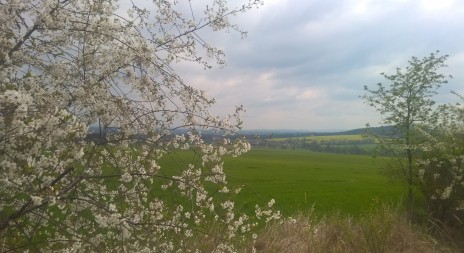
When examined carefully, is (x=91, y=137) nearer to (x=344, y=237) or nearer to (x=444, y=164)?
(x=344, y=237)

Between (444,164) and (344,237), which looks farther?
(444,164)

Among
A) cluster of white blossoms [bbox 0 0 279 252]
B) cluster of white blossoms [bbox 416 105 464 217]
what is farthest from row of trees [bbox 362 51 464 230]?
cluster of white blossoms [bbox 0 0 279 252]

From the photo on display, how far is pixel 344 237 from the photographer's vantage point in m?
8.85

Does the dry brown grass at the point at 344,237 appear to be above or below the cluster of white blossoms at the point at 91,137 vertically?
below

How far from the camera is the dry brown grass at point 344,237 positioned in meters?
8.12

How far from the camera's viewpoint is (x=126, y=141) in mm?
3893

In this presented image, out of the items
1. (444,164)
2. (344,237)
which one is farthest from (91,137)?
(444,164)

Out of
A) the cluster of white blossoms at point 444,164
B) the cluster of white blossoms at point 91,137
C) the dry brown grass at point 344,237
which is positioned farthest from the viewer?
the cluster of white blossoms at point 444,164

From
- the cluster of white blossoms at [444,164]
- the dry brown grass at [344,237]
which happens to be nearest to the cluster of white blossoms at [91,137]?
the dry brown grass at [344,237]

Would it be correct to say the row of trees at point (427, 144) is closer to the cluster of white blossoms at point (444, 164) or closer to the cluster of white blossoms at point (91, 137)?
the cluster of white blossoms at point (444, 164)

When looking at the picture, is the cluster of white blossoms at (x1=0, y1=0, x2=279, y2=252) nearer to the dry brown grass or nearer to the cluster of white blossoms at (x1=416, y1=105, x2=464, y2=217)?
the dry brown grass

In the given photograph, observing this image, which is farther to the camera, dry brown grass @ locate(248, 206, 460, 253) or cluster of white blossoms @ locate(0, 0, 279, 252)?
dry brown grass @ locate(248, 206, 460, 253)

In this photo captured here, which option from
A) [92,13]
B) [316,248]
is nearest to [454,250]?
[316,248]

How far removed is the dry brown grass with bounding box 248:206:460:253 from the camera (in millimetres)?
8121
